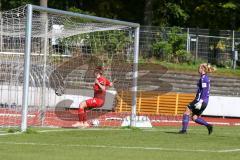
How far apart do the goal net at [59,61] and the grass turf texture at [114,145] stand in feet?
9.53

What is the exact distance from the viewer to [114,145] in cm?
1537

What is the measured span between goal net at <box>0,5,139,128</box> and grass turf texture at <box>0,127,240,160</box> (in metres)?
2.90

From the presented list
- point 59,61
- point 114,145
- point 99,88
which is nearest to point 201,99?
point 99,88

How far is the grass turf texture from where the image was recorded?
13.2 metres

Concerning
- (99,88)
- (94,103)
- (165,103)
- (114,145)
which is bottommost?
(165,103)

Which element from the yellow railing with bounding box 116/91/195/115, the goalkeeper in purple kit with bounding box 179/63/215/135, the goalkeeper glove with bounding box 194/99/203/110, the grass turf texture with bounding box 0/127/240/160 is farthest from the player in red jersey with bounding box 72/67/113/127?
the yellow railing with bounding box 116/91/195/115

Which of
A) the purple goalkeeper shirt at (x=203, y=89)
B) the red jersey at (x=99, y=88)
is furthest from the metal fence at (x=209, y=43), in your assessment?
the purple goalkeeper shirt at (x=203, y=89)

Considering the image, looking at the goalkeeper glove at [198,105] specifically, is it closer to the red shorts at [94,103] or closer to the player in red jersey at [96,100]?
the player in red jersey at [96,100]

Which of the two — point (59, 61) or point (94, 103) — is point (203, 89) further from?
point (59, 61)

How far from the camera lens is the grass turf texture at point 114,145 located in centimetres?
1323

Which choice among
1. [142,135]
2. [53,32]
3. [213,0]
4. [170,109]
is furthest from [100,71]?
[213,0]

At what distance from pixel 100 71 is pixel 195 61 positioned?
20701mm

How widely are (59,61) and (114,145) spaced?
8.86 m

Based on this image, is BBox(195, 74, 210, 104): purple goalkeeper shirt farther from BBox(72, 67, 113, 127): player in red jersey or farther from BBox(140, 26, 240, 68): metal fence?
BBox(140, 26, 240, 68): metal fence
